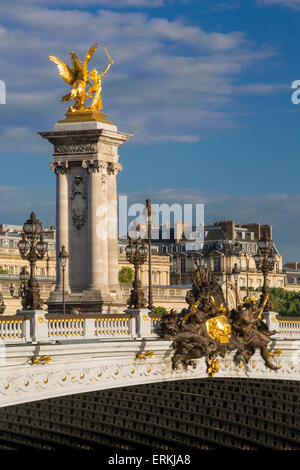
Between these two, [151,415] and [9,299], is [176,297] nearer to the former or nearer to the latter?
[9,299]

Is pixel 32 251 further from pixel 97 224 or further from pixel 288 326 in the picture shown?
pixel 97 224

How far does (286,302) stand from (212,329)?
112m

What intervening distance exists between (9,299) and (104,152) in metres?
44.4

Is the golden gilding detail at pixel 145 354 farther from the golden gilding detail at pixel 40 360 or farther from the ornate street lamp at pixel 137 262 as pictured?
the golden gilding detail at pixel 40 360

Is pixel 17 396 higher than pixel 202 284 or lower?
lower

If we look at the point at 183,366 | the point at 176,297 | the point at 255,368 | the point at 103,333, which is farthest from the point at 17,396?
the point at 176,297

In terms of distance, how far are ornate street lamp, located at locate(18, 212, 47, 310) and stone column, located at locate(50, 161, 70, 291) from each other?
20.0 meters

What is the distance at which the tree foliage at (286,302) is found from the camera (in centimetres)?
14662

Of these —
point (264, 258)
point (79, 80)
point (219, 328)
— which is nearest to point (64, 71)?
point (79, 80)

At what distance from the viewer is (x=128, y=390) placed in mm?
48375

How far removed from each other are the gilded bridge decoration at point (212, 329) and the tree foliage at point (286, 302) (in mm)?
99279

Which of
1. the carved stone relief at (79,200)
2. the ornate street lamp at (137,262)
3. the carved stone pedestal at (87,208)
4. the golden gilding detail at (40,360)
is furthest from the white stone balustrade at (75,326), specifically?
the carved stone relief at (79,200)

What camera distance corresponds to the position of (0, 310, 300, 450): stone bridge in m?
34.0

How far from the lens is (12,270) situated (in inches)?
5098
